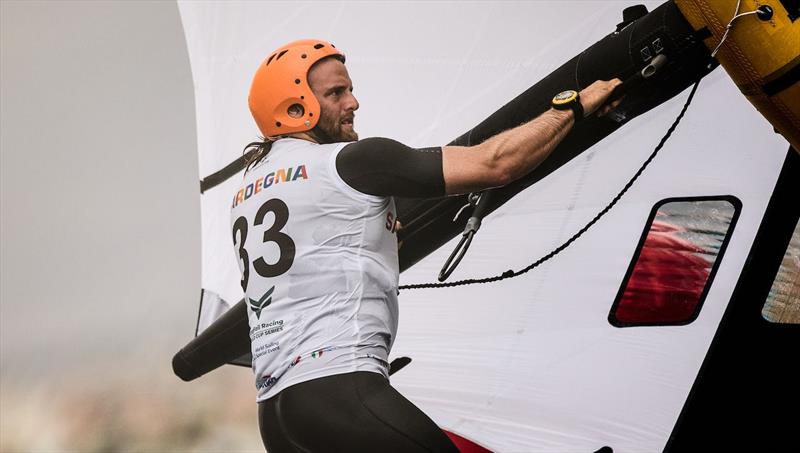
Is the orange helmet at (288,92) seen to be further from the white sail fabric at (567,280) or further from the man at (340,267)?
the white sail fabric at (567,280)

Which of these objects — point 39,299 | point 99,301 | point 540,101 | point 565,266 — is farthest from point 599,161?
point 39,299

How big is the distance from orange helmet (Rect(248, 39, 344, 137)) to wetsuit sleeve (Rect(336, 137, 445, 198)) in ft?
0.66

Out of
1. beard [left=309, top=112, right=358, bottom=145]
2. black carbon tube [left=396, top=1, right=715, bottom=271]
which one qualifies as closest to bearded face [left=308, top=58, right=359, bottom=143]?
beard [left=309, top=112, right=358, bottom=145]

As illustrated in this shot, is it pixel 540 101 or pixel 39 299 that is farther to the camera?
pixel 39 299

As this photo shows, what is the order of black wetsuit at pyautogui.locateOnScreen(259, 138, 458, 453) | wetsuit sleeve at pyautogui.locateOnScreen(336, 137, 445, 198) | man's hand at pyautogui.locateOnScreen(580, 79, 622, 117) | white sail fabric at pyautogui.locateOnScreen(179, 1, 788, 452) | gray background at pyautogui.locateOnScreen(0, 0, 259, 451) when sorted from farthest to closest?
gray background at pyautogui.locateOnScreen(0, 0, 259, 451)
white sail fabric at pyautogui.locateOnScreen(179, 1, 788, 452)
man's hand at pyautogui.locateOnScreen(580, 79, 622, 117)
wetsuit sleeve at pyautogui.locateOnScreen(336, 137, 445, 198)
black wetsuit at pyautogui.locateOnScreen(259, 138, 458, 453)

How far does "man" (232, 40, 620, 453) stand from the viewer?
121 cm

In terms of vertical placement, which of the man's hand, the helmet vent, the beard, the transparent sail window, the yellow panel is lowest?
the transparent sail window

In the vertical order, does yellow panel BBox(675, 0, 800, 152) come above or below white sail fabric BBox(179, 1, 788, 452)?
above

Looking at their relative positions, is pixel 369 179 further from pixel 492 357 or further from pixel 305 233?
pixel 492 357

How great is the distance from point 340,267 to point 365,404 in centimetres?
23

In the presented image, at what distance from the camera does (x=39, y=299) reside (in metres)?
2.21

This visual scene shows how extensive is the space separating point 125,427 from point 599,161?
1.42 meters

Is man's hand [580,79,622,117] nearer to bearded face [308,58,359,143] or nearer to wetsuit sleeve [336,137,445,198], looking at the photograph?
wetsuit sleeve [336,137,445,198]

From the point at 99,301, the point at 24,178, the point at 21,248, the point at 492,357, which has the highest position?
the point at 24,178
